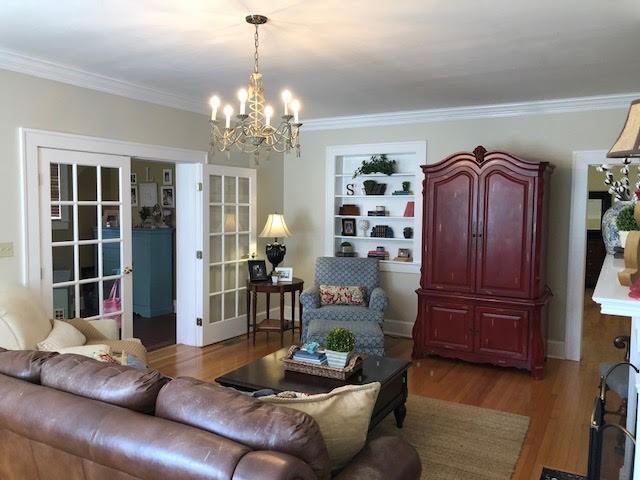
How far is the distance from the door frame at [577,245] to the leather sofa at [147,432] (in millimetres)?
3634

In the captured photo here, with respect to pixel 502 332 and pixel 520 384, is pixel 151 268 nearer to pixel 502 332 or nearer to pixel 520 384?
pixel 502 332

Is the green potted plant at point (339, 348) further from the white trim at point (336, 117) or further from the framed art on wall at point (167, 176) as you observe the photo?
the framed art on wall at point (167, 176)

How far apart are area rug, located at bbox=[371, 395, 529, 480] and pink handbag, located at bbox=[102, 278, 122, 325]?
8.16ft

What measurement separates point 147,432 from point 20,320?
86.0 inches

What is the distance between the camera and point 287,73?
3.93 m

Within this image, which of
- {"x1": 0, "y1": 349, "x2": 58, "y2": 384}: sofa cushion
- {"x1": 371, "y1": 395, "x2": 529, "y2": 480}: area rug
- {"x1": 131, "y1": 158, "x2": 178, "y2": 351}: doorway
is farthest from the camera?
{"x1": 131, "y1": 158, "x2": 178, "y2": 351}: doorway

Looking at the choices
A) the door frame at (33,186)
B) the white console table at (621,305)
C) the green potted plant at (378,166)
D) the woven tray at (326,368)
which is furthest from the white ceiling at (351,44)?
the woven tray at (326,368)

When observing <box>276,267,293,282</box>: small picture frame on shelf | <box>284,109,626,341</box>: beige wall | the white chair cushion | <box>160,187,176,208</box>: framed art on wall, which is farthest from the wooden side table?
the white chair cushion

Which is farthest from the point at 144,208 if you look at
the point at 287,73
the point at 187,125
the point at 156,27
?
the point at 156,27

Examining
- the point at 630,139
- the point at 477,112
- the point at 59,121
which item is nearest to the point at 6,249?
the point at 59,121

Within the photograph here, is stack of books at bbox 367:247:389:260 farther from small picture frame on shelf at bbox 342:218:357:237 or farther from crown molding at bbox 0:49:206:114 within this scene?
crown molding at bbox 0:49:206:114

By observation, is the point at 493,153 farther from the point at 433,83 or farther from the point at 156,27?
the point at 156,27

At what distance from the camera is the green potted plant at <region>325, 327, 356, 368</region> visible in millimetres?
3176

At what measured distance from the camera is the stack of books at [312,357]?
3219 mm
